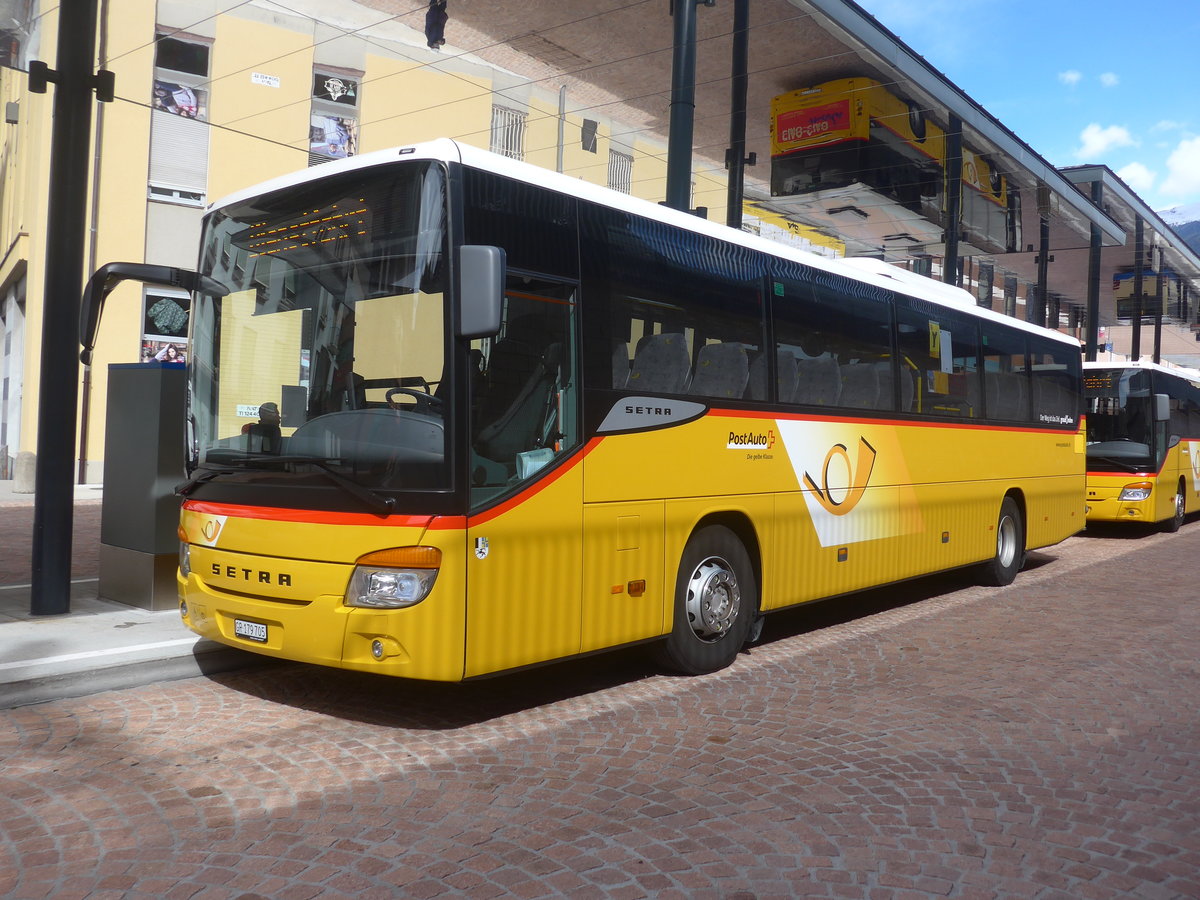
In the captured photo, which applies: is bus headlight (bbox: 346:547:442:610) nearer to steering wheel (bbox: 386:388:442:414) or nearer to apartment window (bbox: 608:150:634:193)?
steering wheel (bbox: 386:388:442:414)

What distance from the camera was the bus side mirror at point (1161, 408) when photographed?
17.4 m

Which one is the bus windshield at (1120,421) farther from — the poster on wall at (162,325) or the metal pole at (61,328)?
the poster on wall at (162,325)

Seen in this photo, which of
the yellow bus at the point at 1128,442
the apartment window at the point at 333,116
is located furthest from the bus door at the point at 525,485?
the apartment window at the point at 333,116

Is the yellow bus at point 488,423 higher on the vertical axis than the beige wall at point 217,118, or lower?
lower

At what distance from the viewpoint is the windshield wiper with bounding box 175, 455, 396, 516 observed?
503 centimetres

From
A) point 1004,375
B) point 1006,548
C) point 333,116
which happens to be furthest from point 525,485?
point 333,116

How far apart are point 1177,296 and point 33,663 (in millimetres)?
45998

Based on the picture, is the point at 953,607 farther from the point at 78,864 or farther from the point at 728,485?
the point at 78,864

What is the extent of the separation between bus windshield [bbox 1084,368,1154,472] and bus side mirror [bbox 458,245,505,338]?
15.0 metres

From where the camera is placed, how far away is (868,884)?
356 centimetres

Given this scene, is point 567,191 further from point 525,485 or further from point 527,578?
point 527,578

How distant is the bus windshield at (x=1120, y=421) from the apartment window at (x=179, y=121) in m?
17.3

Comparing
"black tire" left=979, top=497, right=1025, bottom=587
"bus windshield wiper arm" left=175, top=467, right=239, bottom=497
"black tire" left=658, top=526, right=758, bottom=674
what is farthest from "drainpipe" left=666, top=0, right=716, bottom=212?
"bus windshield wiper arm" left=175, top=467, right=239, bottom=497

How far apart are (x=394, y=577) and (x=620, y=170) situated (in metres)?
24.5
